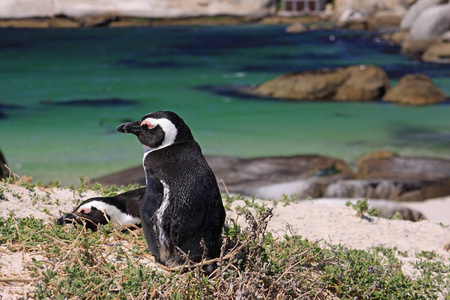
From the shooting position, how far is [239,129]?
765 inches

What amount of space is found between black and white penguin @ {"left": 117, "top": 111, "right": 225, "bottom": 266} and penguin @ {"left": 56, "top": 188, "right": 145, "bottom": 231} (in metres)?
0.73

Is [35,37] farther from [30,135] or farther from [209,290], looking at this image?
[209,290]

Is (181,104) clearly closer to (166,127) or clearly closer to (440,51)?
(440,51)

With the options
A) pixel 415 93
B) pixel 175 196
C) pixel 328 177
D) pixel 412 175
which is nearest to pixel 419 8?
pixel 415 93

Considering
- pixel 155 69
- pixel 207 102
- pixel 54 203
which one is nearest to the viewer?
pixel 54 203

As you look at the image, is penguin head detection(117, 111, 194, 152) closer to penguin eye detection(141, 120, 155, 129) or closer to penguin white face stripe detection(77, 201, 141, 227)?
penguin eye detection(141, 120, 155, 129)

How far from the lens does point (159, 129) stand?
3746mm

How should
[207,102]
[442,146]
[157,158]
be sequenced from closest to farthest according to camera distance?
[157,158] < [442,146] < [207,102]

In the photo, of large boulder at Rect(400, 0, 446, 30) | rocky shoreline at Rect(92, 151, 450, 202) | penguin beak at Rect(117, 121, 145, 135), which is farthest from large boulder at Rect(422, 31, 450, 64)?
penguin beak at Rect(117, 121, 145, 135)

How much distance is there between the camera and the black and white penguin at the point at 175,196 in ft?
11.9

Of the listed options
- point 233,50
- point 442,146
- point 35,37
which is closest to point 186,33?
point 233,50

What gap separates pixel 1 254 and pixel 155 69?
97.6 feet

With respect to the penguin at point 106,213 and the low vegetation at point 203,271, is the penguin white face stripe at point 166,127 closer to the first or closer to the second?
the low vegetation at point 203,271

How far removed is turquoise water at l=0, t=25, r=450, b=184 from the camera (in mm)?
16906
